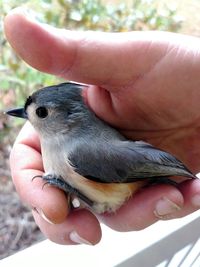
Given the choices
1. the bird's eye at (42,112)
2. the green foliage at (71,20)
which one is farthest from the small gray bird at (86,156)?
the green foliage at (71,20)

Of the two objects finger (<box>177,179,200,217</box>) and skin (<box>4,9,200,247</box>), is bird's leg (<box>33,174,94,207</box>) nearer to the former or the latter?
skin (<box>4,9,200,247</box>)

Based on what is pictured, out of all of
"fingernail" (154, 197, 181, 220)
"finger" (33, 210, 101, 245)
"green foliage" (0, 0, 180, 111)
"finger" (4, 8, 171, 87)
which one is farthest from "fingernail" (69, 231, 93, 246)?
"green foliage" (0, 0, 180, 111)

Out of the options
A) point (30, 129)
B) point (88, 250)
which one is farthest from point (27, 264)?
point (30, 129)

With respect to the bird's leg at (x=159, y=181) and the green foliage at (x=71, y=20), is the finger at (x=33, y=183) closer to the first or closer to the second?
the bird's leg at (x=159, y=181)

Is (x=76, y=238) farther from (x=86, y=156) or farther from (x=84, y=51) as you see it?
(x=84, y=51)

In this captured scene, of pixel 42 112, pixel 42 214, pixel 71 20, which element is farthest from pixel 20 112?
pixel 71 20

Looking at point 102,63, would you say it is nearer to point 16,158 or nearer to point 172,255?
point 16,158
